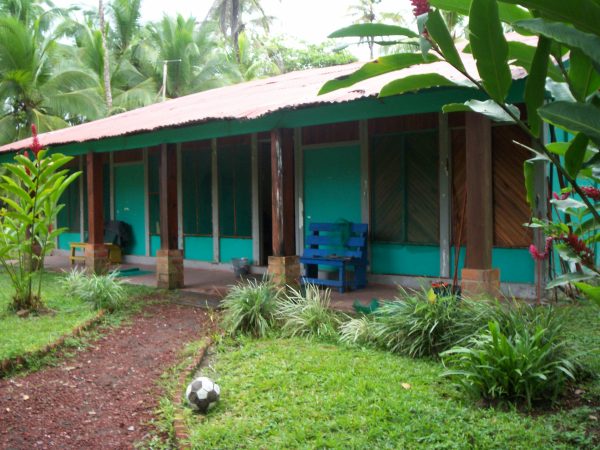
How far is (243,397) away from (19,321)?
13.5 feet

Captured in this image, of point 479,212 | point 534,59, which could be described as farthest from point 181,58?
point 534,59

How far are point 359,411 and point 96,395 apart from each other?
2478mm

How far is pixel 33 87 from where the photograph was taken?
763 inches

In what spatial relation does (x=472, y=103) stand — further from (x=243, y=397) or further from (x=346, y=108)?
(x=346, y=108)

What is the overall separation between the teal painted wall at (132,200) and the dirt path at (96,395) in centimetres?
671

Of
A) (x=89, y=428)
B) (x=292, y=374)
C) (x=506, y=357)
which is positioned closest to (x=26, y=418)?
(x=89, y=428)

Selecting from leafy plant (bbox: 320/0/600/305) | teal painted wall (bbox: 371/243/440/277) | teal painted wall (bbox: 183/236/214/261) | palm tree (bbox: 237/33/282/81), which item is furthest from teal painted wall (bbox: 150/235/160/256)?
palm tree (bbox: 237/33/282/81)

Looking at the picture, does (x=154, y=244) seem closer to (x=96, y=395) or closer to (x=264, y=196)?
(x=264, y=196)

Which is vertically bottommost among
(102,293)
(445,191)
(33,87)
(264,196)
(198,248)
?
(102,293)

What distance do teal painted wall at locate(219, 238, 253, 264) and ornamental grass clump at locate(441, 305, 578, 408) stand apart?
7032mm

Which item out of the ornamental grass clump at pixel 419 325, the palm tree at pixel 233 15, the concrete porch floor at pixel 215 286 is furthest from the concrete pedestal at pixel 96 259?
the palm tree at pixel 233 15

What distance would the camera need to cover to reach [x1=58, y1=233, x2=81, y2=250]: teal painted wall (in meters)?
15.9

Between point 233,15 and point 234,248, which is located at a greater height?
Answer: point 233,15

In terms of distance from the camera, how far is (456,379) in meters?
4.73
